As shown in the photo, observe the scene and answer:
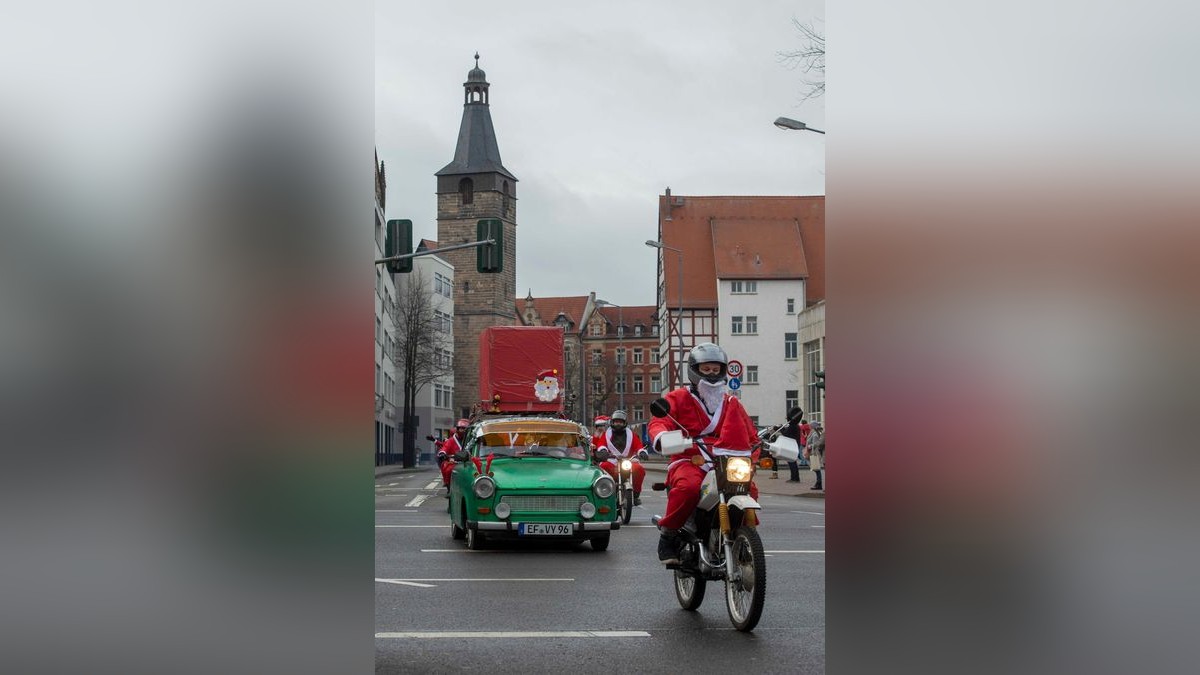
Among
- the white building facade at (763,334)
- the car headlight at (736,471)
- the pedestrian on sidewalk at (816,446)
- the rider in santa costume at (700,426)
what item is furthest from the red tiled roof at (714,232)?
the car headlight at (736,471)

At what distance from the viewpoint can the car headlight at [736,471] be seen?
875 cm

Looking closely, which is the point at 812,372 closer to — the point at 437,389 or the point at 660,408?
the point at 660,408

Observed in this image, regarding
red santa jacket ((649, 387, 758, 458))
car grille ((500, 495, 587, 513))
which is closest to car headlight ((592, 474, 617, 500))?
car grille ((500, 495, 587, 513))

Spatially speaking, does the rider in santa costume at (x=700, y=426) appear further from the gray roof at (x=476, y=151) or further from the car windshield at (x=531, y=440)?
the gray roof at (x=476, y=151)

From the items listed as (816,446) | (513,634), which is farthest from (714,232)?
(513,634)

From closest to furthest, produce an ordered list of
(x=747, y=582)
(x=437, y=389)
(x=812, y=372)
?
(x=747, y=582)
(x=812, y=372)
(x=437, y=389)

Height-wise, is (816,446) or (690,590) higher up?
(816,446)

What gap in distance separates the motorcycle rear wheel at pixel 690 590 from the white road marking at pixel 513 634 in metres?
1.16

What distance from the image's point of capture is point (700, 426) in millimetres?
9086

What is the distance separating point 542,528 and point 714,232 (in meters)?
76.7
